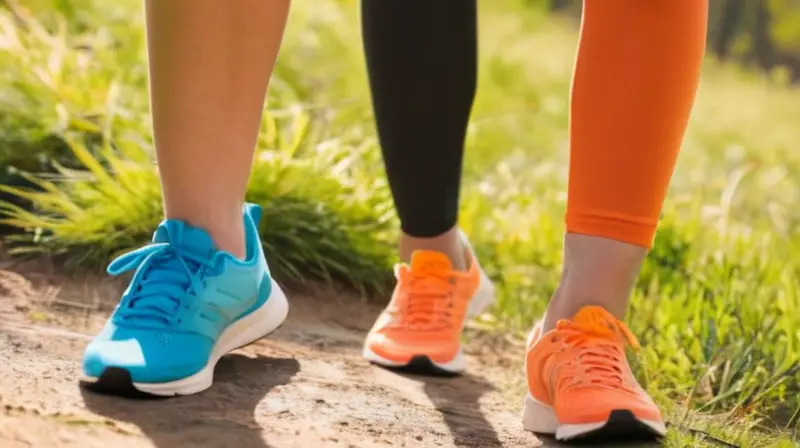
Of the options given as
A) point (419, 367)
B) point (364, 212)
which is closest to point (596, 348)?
point (419, 367)

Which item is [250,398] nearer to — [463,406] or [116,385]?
[116,385]

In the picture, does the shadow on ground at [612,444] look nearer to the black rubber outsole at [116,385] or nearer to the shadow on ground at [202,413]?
the shadow on ground at [202,413]

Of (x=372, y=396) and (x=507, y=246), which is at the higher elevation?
(x=372, y=396)

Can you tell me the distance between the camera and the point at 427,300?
153 cm

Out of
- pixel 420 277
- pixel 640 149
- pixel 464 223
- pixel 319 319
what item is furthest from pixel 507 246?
pixel 640 149

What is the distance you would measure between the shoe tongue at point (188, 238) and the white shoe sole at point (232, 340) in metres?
0.11

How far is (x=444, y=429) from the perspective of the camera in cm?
117

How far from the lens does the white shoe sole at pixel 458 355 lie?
1.49 m

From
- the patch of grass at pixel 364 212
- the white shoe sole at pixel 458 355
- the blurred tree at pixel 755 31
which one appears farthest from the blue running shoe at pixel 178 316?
the blurred tree at pixel 755 31

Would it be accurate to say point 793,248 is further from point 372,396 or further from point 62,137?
point 62,137

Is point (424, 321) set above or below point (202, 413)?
below

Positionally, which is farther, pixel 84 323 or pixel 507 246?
pixel 507 246

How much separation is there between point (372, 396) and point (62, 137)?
109cm

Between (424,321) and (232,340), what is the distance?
348 millimetres
